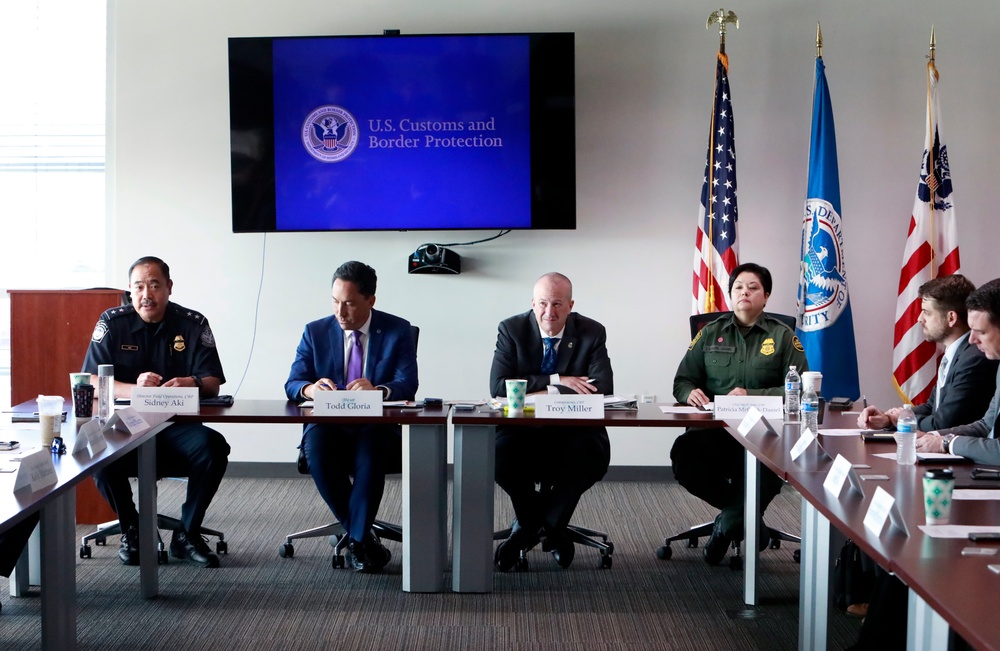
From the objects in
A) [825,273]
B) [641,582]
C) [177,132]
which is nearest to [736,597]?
[641,582]

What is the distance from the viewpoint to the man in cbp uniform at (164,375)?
4.19 m

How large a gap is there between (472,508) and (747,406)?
3.78 feet

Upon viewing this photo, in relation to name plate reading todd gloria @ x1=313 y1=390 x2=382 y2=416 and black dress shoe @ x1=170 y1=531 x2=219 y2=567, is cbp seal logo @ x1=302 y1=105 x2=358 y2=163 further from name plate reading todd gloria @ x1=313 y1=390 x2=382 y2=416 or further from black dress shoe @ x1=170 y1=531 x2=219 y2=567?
black dress shoe @ x1=170 y1=531 x2=219 y2=567

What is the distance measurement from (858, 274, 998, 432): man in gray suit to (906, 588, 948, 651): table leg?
5.79 ft

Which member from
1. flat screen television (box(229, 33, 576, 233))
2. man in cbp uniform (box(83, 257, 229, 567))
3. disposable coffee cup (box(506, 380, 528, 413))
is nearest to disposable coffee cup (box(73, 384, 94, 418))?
man in cbp uniform (box(83, 257, 229, 567))

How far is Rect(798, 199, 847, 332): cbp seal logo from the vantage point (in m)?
5.49

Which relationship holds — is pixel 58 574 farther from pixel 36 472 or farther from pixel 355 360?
pixel 355 360

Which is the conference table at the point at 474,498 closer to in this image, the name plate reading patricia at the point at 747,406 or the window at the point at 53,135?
the name plate reading patricia at the point at 747,406

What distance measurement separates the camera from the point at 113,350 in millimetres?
4383

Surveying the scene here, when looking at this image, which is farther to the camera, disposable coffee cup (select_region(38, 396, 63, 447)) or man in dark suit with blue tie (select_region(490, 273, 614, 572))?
man in dark suit with blue tie (select_region(490, 273, 614, 572))

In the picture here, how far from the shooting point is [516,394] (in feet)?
12.9

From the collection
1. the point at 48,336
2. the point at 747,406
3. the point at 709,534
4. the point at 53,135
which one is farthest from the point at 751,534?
the point at 53,135

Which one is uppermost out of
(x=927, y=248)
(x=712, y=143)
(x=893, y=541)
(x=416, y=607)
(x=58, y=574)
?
(x=712, y=143)

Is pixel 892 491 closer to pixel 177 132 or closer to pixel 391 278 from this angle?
pixel 391 278
